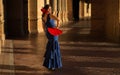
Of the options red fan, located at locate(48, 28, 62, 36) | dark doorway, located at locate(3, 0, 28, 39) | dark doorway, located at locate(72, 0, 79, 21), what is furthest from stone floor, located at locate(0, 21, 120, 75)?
dark doorway, located at locate(72, 0, 79, 21)

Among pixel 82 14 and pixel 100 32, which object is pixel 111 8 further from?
pixel 82 14

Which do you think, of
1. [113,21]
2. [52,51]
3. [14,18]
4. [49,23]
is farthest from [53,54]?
[14,18]

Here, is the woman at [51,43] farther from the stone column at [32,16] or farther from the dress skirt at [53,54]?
the stone column at [32,16]

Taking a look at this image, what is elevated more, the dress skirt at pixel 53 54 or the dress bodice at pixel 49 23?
the dress bodice at pixel 49 23

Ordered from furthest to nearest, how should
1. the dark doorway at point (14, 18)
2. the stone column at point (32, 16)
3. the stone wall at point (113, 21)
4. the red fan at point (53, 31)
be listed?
the stone column at point (32, 16)
the dark doorway at point (14, 18)
the stone wall at point (113, 21)
the red fan at point (53, 31)

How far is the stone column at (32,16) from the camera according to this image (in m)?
24.1

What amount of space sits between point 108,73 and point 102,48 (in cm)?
541

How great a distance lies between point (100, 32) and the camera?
21641 millimetres

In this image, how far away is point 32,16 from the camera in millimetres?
24203

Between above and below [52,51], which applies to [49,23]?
above

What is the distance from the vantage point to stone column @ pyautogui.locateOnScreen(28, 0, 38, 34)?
2406cm

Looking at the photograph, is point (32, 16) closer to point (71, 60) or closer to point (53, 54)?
point (71, 60)

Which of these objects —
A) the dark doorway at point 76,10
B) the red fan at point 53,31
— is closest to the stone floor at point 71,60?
the red fan at point 53,31

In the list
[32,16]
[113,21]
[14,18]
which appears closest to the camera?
[113,21]
